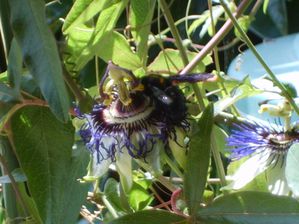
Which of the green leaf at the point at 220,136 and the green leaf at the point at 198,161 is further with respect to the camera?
the green leaf at the point at 220,136

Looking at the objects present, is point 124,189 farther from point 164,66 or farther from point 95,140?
point 164,66

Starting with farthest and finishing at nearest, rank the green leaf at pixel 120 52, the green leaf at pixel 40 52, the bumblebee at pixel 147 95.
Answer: the green leaf at pixel 120 52
the bumblebee at pixel 147 95
the green leaf at pixel 40 52

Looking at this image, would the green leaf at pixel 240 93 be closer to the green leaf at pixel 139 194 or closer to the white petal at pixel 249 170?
the white petal at pixel 249 170

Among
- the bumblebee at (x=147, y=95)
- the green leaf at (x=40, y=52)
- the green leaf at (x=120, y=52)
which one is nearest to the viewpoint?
the green leaf at (x=40, y=52)

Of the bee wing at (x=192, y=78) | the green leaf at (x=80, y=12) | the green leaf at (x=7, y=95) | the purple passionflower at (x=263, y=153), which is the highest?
the green leaf at (x=80, y=12)

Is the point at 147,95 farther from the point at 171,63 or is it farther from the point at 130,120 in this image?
the point at 171,63

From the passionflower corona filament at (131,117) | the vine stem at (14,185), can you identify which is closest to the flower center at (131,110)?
the passionflower corona filament at (131,117)

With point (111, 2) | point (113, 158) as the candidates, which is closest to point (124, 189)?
point (113, 158)

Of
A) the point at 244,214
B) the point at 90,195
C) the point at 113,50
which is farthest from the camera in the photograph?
the point at 90,195
